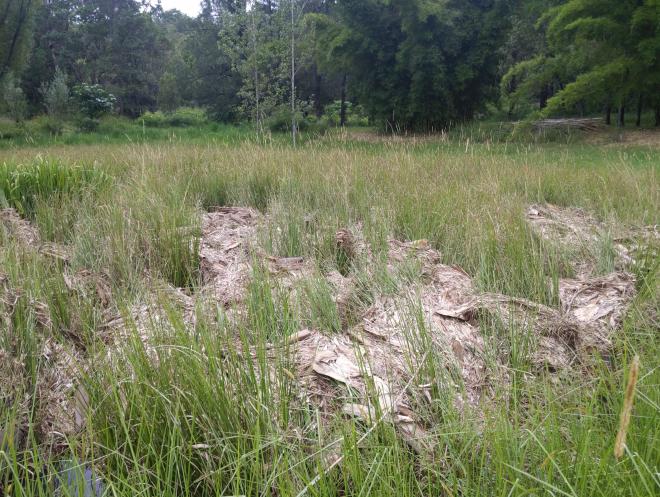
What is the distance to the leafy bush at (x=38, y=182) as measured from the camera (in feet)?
14.4

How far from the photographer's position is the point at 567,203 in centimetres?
519

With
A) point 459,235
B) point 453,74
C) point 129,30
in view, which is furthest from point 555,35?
point 129,30

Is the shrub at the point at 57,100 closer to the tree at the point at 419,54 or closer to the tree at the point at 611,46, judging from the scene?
the tree at the point at 419,54

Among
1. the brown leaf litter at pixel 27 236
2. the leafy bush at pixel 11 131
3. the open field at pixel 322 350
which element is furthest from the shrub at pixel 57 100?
the brown leaf litter at pixel 27 236

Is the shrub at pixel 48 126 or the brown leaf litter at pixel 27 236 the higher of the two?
the shrub at pixel 48 126

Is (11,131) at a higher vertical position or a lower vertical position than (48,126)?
lower

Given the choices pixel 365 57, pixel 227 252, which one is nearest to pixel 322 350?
pixel 227 252

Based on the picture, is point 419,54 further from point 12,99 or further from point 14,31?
point 12,99

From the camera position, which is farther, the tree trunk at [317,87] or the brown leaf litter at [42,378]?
the tree trunk at [317,87]

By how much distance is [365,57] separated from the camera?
2088 cm

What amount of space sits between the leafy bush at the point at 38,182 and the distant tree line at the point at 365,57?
725 centimetres

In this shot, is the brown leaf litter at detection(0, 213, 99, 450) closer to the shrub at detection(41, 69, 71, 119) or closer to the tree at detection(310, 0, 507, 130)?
the tree at detection(310, 0, 507, 130)

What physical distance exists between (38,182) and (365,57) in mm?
18284

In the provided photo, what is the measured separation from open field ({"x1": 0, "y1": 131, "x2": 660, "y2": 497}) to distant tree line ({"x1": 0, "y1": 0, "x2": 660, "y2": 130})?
317 inches
